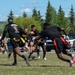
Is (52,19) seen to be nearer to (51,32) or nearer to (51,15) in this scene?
(51,15)

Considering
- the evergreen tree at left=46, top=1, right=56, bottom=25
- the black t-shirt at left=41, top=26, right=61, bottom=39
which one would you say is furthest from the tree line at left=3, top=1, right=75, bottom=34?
the black t-shirt at left=41, top=26, right=61, bottom=39

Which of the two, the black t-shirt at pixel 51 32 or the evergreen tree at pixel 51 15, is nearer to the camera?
the black t-shirt at pixel 51 32

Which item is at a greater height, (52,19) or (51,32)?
(51,32)

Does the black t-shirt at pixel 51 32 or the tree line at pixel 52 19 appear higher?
the black t-shirt at pixel 51 32

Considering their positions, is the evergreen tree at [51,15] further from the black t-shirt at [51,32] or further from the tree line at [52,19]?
the black t-shirt at [51,32]

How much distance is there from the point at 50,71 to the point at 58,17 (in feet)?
310

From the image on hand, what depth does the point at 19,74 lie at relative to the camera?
11586 mm

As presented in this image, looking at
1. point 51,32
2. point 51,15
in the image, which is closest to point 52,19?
point 51,15

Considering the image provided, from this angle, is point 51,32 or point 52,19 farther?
point 52,19

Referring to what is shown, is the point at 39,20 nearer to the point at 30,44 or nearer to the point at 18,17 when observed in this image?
the point at 18,17

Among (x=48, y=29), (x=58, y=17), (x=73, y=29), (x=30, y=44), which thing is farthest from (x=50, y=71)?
(x=73, y=29)

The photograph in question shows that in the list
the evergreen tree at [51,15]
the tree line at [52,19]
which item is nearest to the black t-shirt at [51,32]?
the tree line at [52,19]

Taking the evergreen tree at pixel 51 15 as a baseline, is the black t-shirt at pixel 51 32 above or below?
above

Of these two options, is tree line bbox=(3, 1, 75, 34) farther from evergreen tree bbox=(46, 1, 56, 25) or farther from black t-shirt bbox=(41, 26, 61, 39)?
black t-shirt bbox=(41, 26, 61, 39)
